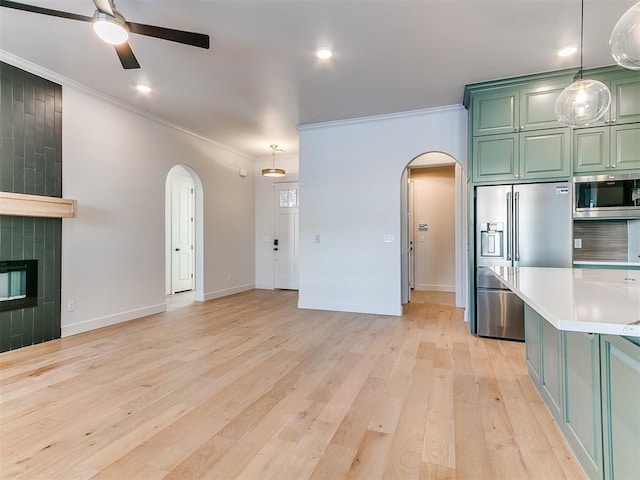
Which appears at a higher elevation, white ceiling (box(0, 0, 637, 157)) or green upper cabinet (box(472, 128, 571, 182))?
white ceiling (box(0, 0, 637, 157))

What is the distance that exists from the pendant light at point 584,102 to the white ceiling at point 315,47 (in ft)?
2.57

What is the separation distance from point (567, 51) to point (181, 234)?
690 centimetres

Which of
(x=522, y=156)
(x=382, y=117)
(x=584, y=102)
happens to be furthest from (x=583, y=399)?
(x=382, y=117)

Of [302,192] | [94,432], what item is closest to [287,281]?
[302,192]

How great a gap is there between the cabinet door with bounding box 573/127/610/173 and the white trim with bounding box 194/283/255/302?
5.74 meters

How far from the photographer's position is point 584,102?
7.59ft

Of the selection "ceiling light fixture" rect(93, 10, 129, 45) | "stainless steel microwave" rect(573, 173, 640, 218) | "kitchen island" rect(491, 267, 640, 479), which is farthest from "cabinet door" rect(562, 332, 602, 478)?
"ceiling light fixture" rect(93, 10, 129, 45)

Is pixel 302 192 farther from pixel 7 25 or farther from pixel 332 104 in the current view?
pixel 7 25

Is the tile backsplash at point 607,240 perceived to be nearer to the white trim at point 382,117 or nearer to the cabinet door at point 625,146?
the cabinet door at point 625,146

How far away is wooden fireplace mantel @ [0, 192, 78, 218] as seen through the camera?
3.21 m

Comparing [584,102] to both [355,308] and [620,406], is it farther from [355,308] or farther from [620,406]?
[355,308]

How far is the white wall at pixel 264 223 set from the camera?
751 centimetres

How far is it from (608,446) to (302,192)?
4657 mm

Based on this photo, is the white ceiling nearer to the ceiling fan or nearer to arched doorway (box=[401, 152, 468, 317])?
the ceiling fan
